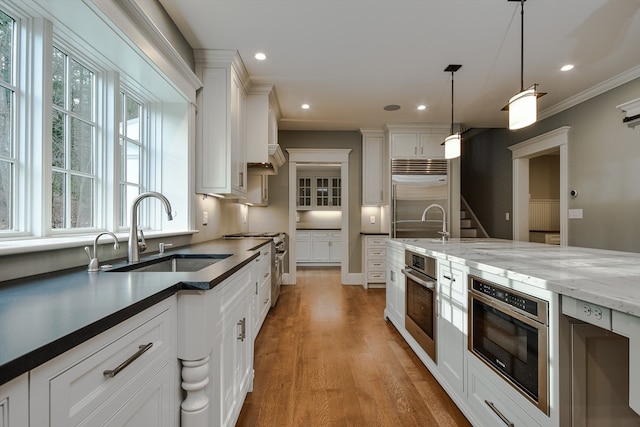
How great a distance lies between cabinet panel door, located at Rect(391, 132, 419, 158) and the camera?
5027 mm

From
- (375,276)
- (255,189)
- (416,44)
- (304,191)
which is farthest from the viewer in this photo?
(304,191)

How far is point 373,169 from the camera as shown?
17.5ft

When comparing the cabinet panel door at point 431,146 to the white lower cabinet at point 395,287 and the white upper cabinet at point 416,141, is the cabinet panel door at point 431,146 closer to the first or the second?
the white upper cabinet at point 416,141

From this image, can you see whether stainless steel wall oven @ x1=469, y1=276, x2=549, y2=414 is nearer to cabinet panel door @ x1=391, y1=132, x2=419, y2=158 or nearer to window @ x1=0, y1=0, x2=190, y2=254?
window @ x1=0, y1=0, x2=190, y2=254

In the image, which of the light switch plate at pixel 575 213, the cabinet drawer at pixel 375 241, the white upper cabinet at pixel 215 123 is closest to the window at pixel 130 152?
the white upper cabinet at pixel 215 123

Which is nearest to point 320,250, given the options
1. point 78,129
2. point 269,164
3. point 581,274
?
point 269,164

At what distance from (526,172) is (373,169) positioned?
95.9 inches

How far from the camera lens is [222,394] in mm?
1358

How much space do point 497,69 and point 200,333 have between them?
357 cm

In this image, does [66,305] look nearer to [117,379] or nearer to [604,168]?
[117,379]

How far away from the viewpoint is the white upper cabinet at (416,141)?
5.02 meters

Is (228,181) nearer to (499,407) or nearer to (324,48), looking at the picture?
(324,48)

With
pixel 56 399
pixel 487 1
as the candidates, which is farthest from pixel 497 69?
pixel 56 399

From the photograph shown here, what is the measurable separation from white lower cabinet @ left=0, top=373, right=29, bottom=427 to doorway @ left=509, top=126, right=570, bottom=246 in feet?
16.9
